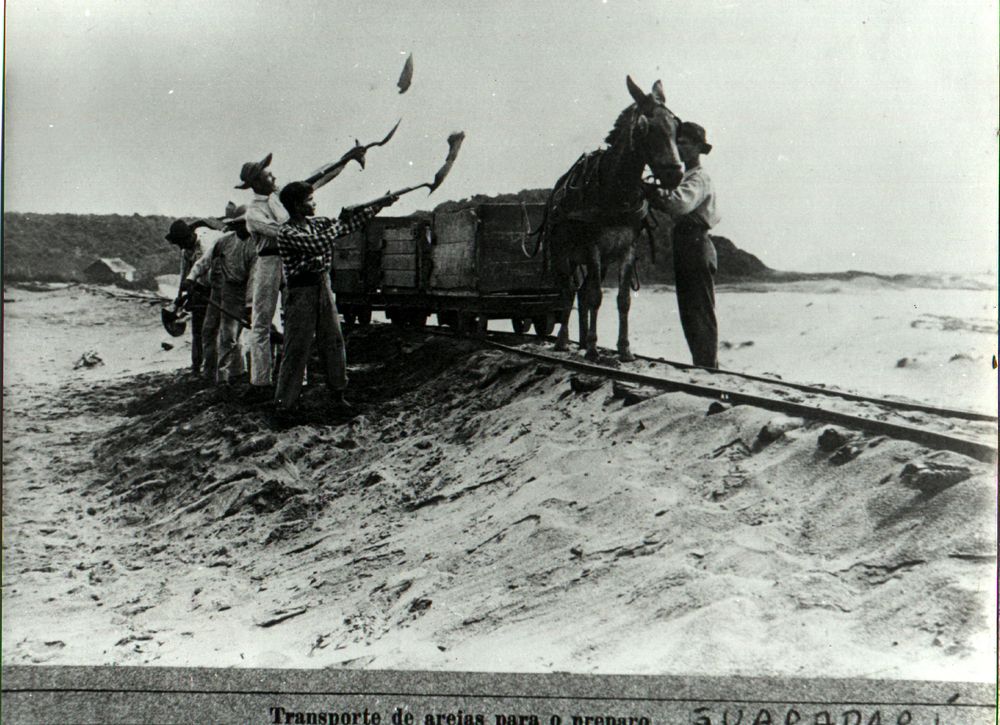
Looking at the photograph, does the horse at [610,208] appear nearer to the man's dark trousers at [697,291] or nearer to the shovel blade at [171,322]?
the man's dark trousers at [697,291]

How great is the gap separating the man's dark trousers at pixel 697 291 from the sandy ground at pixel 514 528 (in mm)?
103

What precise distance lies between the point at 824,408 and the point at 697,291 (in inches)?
34.8

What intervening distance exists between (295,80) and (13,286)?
1693 millimetres

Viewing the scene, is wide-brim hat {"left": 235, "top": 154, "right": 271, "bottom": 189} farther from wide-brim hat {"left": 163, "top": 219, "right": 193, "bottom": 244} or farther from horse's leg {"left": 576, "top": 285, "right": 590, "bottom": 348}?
horse's leg {"left": 576, "top": 285, "right": 590, "bottom": 348}

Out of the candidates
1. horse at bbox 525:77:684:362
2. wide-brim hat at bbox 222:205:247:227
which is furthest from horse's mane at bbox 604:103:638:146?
wide-brim hat at bbox 222:205:247:227

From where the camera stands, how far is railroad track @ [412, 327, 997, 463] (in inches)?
113

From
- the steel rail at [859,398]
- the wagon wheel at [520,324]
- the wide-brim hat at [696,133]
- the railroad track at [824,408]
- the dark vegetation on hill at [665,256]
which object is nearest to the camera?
the railroad track at [824,408]

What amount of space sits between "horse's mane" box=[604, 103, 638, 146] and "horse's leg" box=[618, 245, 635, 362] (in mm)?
722

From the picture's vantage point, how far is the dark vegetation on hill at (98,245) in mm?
3756

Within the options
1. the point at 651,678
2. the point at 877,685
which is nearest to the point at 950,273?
the point at 877,685

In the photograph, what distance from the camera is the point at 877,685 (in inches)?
111

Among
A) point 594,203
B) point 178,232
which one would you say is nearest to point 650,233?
point 594,203

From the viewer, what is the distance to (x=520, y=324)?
681 centimetres

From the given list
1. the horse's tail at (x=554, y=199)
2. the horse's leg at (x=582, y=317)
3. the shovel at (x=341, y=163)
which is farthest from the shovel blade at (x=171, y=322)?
the horse's leg at (x=582, y=317)
